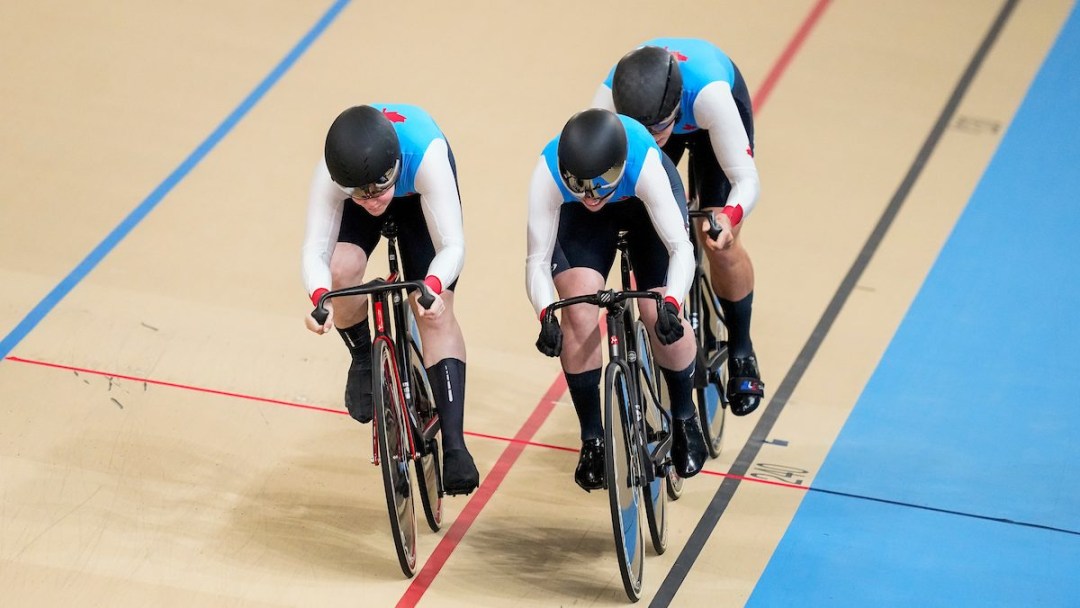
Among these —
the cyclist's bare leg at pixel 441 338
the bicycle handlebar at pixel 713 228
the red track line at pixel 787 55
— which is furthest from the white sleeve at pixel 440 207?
the red track line at pixel 787 55

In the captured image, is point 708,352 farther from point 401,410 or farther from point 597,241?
point 401,410

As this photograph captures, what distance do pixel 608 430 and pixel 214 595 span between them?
127 cm

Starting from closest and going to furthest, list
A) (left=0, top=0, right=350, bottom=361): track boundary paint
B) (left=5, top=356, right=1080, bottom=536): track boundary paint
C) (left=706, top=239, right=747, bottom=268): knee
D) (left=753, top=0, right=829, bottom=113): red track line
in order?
(left=5, top=356, right=1080, bottom=536): track boundary paint → (left=706, top=239, right=747, bottom=268): knee → (left=0, top=0, right=350, bottom=361): track boundary paint → (left=753, top=0, right=829, bottom=113): red track line

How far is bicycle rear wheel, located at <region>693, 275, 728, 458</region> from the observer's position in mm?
5160

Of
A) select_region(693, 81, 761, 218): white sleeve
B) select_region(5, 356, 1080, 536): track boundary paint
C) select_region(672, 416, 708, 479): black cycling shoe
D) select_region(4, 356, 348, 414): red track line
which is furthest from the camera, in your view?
select_region(4, 356, 348, 414): red track line

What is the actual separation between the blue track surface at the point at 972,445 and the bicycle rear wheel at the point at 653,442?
35 centimetres

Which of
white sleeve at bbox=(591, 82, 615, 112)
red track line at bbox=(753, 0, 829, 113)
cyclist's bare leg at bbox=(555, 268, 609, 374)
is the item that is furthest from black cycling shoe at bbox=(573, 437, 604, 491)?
red track line at bbox=(753, 0, 829, 113)

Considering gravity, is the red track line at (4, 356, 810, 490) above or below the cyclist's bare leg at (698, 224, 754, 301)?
below

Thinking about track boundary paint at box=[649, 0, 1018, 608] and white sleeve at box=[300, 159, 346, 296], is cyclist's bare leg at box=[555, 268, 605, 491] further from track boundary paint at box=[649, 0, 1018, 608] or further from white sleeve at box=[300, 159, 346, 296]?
white sleeve at box=[300, 159, 346, 296]

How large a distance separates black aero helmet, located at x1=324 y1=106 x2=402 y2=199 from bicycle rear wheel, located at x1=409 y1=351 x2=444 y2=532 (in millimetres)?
693

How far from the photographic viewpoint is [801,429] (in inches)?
214

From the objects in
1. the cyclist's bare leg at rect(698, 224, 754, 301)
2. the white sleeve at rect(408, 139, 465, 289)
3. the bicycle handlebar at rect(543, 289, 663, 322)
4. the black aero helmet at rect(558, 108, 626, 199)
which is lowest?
the cyclist's bare leg at rect(698, 224, 754, 301)

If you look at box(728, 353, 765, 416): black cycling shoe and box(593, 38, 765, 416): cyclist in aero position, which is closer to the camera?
box(593, 38, 765, 416): cyclist in aero position

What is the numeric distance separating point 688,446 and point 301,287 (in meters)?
2.06
